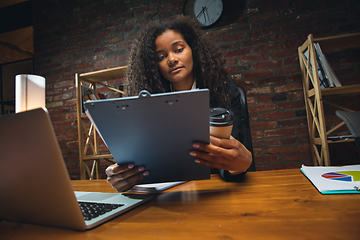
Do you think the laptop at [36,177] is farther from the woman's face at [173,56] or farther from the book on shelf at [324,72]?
the book on shelf at [324,72]

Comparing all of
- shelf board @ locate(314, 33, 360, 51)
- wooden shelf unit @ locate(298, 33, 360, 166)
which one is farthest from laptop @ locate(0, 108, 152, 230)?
shelf board @ locate(314, 33, 360, 51)

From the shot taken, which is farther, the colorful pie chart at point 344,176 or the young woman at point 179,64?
the young woman at point 179,64

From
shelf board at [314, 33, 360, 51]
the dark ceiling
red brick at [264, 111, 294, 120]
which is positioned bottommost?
red brick at [264, 111, 294, 120]

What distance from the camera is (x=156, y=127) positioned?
0.46m

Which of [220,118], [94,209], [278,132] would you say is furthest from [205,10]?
[94,209]

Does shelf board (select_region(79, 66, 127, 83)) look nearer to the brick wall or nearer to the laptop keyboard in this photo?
the brick wall

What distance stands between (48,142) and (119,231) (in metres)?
0.19

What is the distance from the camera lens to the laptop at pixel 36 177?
0.31 meters

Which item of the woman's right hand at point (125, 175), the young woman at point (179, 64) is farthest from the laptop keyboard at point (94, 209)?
the young woman at point (179, 64)

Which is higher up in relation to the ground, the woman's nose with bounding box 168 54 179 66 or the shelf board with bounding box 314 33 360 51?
the shelf board with bounding box 314 33 360 51

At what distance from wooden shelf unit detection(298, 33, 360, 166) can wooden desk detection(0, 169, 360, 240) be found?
1.32 meters

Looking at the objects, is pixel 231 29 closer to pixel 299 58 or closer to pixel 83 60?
pixel 299 58

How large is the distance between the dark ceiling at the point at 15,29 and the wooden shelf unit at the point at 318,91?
330 cm

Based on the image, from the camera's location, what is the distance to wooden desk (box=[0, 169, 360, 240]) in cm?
30
